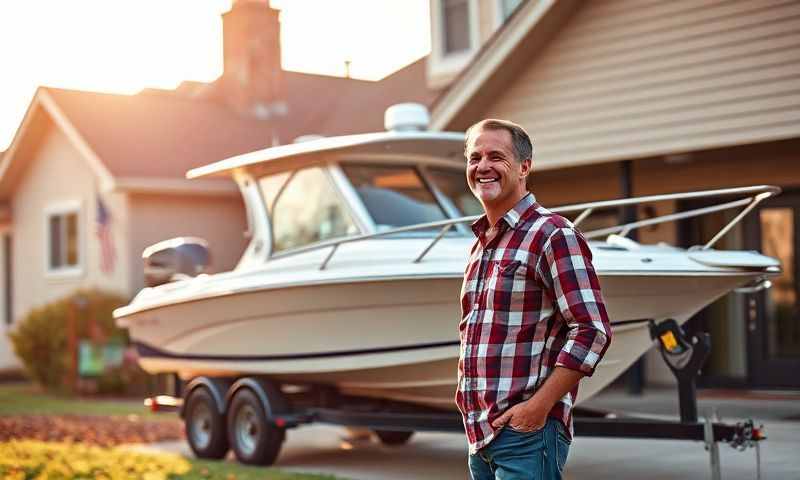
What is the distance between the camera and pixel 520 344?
3.90 metres

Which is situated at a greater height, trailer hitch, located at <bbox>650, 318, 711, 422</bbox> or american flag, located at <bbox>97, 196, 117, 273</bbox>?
american flag, located at <bbox>97, 196, 117, 273</bbox>

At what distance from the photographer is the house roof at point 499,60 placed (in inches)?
522

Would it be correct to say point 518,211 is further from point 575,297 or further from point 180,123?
point 180,123

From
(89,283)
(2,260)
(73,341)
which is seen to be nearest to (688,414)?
(73,341)

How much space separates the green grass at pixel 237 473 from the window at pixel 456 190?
2634 mm

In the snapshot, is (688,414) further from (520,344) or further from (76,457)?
(76,457)

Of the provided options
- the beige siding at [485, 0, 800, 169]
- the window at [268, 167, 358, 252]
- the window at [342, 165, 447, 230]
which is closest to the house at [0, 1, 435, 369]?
the beige siding at [485, 0, 800, 169]

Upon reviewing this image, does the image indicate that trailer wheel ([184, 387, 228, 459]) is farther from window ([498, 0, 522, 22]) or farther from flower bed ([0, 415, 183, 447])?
window ([498, 0, 522, 22])

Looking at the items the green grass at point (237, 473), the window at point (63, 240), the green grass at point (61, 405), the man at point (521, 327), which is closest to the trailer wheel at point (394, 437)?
the green grass at point (237, 473)

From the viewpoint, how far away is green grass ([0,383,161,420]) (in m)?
15.9

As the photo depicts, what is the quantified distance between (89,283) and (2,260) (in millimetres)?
4778

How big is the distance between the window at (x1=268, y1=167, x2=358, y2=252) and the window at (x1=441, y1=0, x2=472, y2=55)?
7.88 m

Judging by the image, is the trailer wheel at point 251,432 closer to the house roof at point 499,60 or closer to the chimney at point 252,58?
the house roof at point 499,60

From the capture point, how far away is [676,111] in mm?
12492
